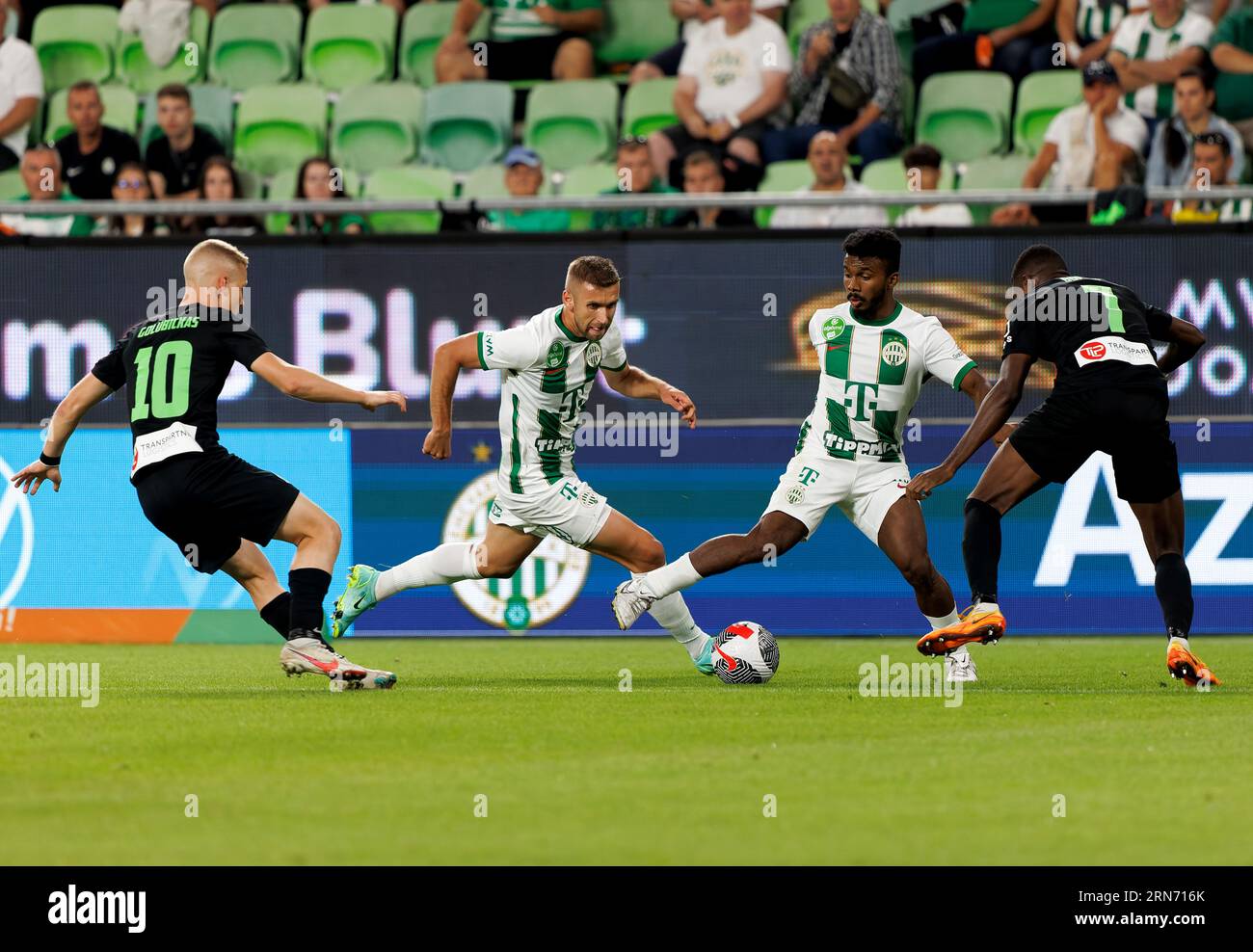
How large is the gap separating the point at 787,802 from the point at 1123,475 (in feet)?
13.6

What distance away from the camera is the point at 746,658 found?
9.20 metres

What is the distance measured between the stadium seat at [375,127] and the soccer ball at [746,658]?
748 cm

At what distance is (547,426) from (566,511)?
0.44 meters

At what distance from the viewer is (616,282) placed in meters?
9.04

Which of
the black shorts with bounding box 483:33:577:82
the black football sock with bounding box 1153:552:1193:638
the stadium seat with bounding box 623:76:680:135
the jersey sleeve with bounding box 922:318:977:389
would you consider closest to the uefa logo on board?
the jersey sleeve with bounding box 922:318:977:389

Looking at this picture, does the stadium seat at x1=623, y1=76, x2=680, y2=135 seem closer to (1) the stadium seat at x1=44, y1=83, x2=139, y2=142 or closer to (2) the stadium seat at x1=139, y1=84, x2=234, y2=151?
(2) the stadium seat at x1=139, y1=84, x2=234, y2=151

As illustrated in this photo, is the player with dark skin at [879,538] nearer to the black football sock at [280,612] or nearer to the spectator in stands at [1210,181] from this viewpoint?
the black football sock at [280,612]

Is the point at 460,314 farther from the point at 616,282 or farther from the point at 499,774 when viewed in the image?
the point at 499,774

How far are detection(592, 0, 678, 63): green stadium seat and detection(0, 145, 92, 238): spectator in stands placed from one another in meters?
4.85

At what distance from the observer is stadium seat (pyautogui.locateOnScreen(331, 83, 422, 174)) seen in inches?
611

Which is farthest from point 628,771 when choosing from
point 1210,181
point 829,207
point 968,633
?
point 1210,181

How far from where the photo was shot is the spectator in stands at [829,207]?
41.3 feet

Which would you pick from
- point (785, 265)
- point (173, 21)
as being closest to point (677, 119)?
point (785, 265)

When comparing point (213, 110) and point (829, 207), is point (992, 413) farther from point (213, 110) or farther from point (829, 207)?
point (213, 110)
